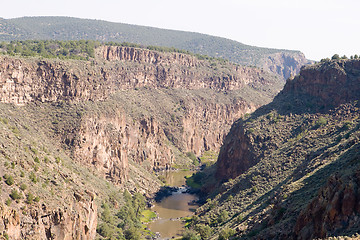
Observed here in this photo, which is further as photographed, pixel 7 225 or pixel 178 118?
pixel 178 118

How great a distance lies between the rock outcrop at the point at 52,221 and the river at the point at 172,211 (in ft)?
66.3

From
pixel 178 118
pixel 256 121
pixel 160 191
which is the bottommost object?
pixel 160 191

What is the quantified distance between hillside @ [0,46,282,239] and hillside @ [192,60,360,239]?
23.5m

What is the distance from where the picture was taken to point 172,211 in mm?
104750

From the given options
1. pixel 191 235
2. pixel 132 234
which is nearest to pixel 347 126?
pixel 191 235

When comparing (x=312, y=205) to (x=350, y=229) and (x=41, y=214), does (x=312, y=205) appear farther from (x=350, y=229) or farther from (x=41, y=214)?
(x=41, y=214)

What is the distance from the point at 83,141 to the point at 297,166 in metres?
52.1

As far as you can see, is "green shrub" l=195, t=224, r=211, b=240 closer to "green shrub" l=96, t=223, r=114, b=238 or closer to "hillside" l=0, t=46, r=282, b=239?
"hillside" l=0, t=46, r=282, b=239

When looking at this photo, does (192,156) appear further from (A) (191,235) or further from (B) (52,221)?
(B) (52,221)

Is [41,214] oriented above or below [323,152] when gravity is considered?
below

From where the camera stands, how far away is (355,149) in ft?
194

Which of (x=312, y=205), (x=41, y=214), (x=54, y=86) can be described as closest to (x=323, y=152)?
(x=312, y=205)

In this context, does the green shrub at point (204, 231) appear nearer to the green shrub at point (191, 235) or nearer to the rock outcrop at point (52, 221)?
the green shrub at point (191, 235)

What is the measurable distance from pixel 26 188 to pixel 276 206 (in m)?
36.3
